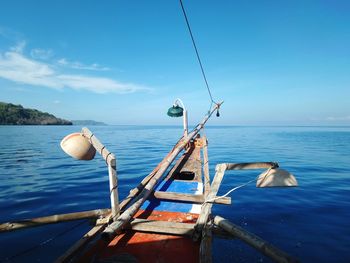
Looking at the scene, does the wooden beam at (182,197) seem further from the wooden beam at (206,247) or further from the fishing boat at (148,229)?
the wooden beam at (206,247)

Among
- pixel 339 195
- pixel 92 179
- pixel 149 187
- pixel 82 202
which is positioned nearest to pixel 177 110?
pixel 92 179

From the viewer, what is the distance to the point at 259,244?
3.29 meters

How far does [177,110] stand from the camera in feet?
49.1

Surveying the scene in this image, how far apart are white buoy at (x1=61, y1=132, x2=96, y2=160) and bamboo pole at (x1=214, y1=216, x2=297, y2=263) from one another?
291 centimetres

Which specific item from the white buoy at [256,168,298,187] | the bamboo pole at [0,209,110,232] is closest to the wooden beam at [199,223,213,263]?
the white buoy at [256,168,298,187]

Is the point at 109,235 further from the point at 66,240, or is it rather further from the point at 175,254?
the point at 66,240

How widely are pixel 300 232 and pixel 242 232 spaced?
16.2ft

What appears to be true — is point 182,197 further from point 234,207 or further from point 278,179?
point 234,207

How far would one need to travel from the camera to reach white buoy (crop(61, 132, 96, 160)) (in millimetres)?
3896

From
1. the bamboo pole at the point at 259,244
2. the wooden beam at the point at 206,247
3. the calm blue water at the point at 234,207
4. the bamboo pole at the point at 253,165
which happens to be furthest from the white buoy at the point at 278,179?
the calm blue water at the point at 234,207

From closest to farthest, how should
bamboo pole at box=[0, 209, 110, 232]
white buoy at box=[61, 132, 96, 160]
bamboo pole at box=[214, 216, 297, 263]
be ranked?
bamboo pole at box=[214, 216, 297, 263] → white buoy at box=[61, 132, 96, 160] → bamboo pole at box=[0, 209, 110, 232]

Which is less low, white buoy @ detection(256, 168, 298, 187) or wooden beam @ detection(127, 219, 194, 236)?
white buoy @ detection(256, 168, 298, 187)

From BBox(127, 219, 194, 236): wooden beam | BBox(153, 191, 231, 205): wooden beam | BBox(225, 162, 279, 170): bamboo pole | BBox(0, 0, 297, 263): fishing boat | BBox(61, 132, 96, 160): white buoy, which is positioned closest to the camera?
BBox(0, 0, 297, 263): fishing boat

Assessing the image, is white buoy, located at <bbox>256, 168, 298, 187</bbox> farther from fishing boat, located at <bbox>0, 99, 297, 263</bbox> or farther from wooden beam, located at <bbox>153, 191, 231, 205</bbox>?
wooden beam, located at <bbox>153, 191, 231, 205</bbox>
